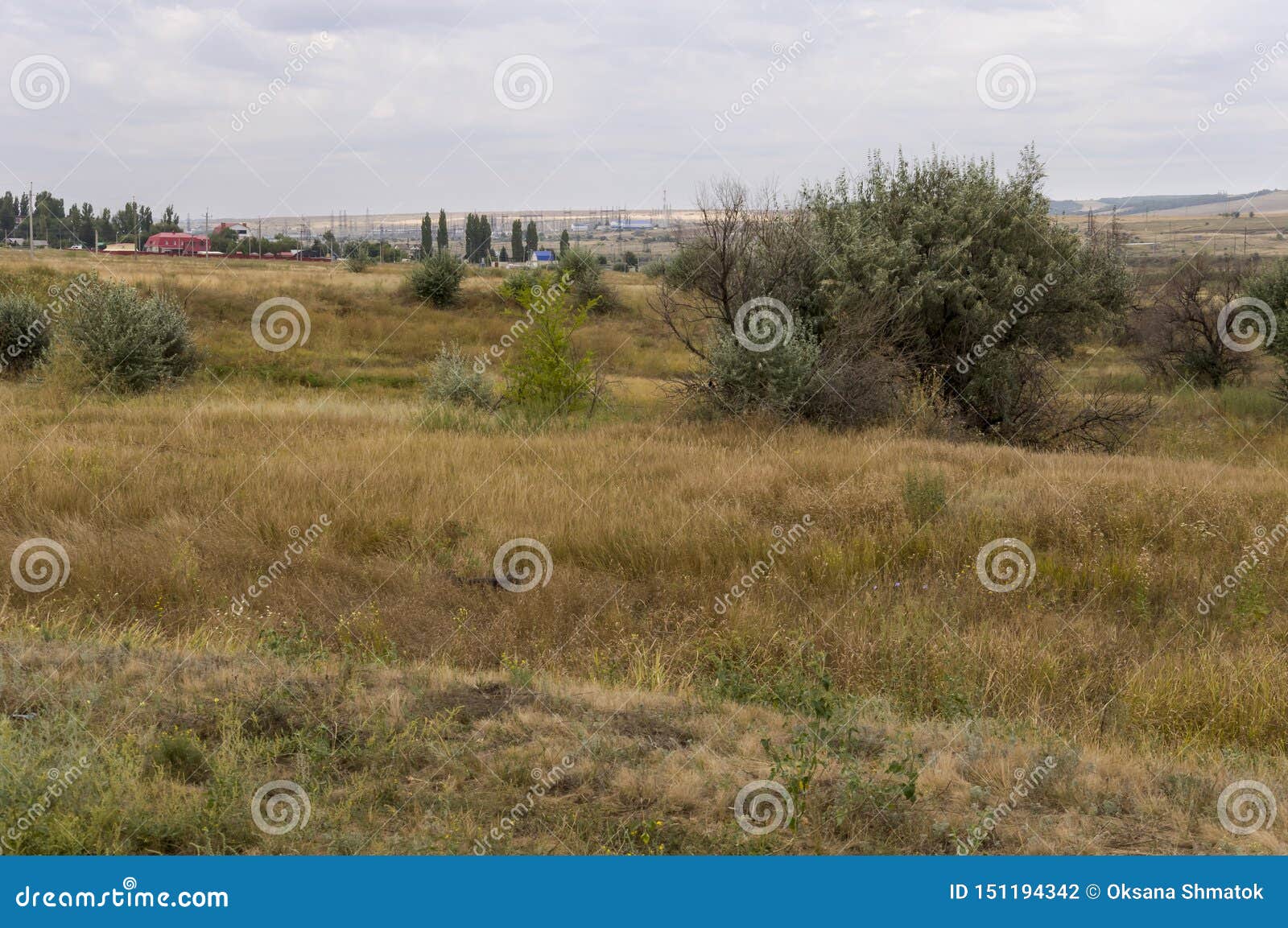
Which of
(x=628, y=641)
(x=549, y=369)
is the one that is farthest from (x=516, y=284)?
(x=628, y=641)

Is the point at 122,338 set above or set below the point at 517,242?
below

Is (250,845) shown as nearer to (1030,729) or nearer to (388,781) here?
(388,781)

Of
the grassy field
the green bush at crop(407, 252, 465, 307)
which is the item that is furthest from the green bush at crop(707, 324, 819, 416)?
the green bush at crop(407, 252, 465, 307)

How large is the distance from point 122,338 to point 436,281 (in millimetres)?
17834

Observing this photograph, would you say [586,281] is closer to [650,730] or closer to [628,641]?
[628,641]

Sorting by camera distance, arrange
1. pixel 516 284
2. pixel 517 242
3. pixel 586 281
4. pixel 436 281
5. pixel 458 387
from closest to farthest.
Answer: pixel 458 387 < pixel 516 284 < pixel 436 281 < pixel 586 281 < pixel 517 242

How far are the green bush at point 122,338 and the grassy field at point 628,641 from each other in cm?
620

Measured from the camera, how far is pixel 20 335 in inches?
988

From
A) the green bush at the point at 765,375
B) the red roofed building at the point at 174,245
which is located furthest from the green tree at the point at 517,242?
the green bush at the point at 765,375

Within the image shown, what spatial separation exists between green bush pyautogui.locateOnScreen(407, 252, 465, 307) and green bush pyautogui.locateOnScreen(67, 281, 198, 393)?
601 inches

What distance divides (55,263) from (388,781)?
43114 millimetres

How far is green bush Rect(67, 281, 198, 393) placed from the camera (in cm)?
2242

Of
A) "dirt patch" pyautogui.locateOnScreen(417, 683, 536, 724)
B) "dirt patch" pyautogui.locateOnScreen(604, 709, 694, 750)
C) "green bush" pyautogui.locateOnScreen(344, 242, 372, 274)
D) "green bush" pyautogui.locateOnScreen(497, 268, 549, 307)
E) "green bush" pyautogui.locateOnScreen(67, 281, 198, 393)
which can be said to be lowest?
"dirt patch" pyautogui.locateOnScreen(604, 709, 694, 750)

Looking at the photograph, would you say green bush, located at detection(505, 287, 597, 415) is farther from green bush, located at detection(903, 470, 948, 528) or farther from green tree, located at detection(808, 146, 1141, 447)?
green bush, located at detection(903, 470, 948, 528)
